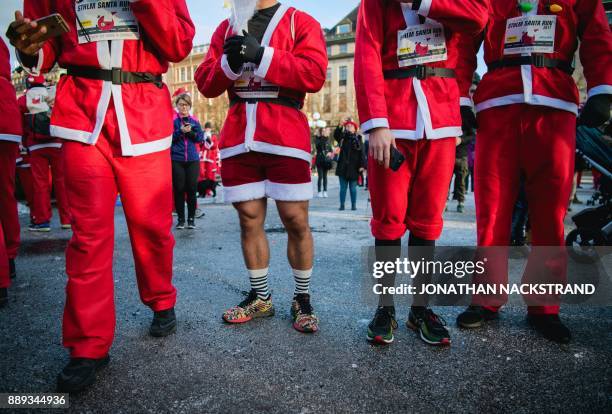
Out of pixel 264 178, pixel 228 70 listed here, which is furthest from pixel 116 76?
pixel 264 178

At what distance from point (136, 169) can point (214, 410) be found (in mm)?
1198

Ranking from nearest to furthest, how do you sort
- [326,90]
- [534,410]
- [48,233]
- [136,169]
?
[534,410], [136,169], [48,233], [326,90]

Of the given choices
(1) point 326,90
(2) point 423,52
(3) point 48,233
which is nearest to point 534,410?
(2) point 423,52

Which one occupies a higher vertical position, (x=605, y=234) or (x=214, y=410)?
(x=605, y=234)

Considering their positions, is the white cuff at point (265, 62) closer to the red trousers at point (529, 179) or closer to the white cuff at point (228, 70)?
the white cuff at point (228, 70)

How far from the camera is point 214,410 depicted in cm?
160

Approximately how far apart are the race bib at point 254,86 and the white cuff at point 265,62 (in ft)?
0.53

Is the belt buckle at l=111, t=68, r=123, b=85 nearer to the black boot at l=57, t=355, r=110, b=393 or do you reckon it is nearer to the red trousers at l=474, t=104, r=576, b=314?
the black boot at l=57, t=355, r=110, b=393

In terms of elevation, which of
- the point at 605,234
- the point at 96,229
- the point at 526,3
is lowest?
the point at 605,234

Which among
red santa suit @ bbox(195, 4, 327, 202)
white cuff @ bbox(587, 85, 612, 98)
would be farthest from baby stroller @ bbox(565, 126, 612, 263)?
red santa suit @ bbox(195, 4, 327, 202)

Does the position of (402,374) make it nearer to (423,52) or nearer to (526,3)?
(423,52)

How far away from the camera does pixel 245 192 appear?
7.86 ft

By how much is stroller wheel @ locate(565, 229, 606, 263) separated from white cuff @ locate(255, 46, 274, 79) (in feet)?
10.3

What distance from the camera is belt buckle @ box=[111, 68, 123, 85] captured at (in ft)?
6.53
